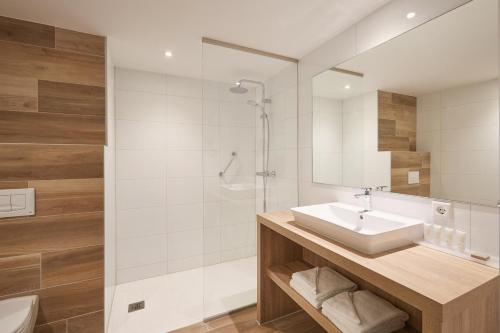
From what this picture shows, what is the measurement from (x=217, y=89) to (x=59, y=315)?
2.09 metres

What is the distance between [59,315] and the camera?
63.7 inches

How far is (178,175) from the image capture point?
106 inches

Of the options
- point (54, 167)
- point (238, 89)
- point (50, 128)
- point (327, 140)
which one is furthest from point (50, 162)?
point (327, 140)

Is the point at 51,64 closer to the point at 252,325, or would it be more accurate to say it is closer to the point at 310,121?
the point at 310,121

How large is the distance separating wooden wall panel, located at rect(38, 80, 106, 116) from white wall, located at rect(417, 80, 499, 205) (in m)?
2.18

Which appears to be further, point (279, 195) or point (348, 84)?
point (279, 195)

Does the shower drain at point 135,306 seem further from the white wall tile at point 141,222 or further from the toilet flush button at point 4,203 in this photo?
the toilet flush button at point 4,203

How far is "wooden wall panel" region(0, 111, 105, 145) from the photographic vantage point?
61.7 inches

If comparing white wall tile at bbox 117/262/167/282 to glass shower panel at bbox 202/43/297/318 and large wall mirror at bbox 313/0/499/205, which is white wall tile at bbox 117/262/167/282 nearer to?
glass shower panel at bbox 202/43/297/318

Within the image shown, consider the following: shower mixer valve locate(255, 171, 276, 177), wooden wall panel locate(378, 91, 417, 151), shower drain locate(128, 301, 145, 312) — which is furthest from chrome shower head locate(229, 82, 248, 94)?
shower drain locate(128, 301, 145, 312)

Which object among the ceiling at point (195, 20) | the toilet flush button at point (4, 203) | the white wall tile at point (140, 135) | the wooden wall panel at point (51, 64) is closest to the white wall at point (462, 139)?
the ceiling at point (195, 20)

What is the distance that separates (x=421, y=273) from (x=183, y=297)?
2.02 metres

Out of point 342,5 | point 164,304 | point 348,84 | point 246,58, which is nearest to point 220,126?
point 246,58

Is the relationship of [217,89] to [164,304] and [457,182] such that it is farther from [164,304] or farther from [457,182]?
[164,304]
